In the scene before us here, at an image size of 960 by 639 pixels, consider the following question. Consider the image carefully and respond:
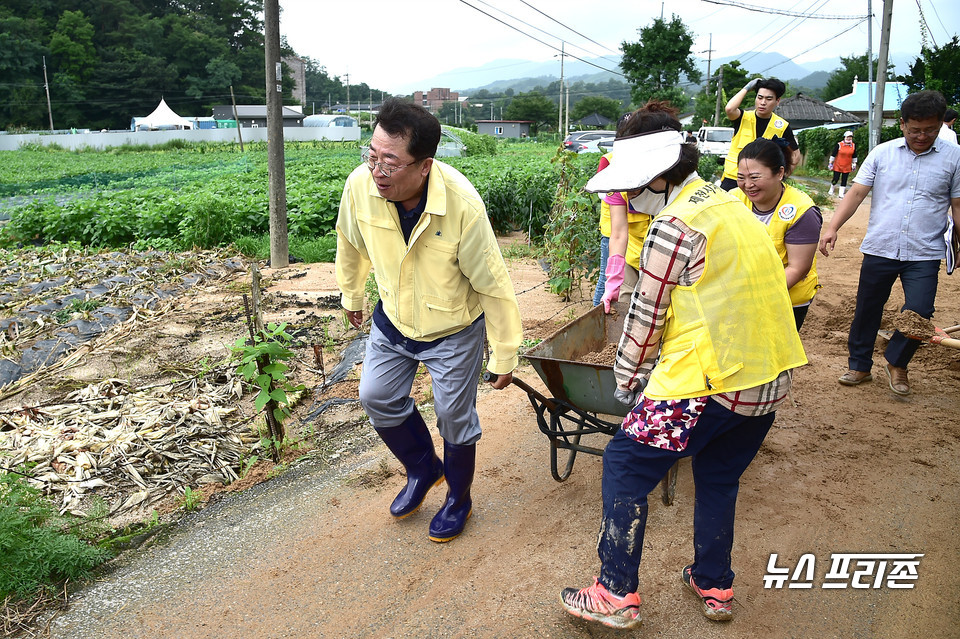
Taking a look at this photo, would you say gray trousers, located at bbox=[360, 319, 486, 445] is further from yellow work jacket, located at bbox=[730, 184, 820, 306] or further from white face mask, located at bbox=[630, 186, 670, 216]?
yellow work jacket, located at bbox=[730, 184, 820, 306]

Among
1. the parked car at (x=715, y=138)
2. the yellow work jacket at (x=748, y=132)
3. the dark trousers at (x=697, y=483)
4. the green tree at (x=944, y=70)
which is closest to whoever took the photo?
the dark trousers at (x=697, y=483)

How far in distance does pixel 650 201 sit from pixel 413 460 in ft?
5.27

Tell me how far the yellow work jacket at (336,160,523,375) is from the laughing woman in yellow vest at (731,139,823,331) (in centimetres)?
147

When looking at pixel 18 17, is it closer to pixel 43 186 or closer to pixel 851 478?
pixel 43 186

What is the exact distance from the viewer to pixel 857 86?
137 feet

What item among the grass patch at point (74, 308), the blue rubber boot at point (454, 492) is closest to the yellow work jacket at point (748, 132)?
the blue rubber boot at point (454, 492)

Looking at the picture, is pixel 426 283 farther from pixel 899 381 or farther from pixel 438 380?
pixel 899 381

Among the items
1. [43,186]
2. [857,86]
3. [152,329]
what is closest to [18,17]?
[43,186]

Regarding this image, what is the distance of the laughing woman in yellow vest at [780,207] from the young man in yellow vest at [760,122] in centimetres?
105

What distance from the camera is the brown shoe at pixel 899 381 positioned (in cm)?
459

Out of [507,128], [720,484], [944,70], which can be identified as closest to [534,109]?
[507,128]

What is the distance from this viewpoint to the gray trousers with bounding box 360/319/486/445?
2.84 m

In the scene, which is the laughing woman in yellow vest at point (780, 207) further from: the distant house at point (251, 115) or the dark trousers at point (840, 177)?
the distant house at point (251, 115)

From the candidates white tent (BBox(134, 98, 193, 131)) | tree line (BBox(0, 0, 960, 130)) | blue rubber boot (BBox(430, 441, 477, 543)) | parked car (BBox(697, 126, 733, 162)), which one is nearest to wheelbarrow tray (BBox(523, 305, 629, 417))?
blue rubber boot (BBox(430, 441, 477, 543))
